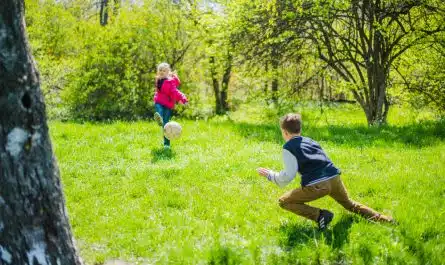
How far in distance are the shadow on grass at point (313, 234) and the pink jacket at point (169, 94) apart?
5.46m

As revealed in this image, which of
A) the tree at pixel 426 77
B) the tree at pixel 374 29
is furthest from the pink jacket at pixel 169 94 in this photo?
the tree at pixel 426 77

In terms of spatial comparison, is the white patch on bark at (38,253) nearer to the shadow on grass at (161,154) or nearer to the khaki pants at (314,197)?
the khaki pants at (314,197)

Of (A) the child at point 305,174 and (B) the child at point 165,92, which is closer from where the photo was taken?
(A) the child at point 305,174

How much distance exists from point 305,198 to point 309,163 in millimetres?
417

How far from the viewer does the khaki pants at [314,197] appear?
548 centimetres

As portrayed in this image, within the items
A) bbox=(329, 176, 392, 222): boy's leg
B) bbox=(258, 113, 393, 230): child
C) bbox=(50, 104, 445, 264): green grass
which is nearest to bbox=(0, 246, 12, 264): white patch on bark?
bbox=(50, 104, 445, 264): green grass

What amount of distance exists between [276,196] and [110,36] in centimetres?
1019

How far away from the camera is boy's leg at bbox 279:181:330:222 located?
215 inches

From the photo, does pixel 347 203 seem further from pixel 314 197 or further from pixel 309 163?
pixel 309 163

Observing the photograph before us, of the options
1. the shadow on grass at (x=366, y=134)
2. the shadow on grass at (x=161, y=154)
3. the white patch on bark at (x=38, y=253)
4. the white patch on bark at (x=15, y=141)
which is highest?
the white patch on bark at (x=15, y=141)

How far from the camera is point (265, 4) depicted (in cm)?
1320

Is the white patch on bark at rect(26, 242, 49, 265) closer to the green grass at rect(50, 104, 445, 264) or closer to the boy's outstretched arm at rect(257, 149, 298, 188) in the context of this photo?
the green grass at rect(50, 104, 445, 264)

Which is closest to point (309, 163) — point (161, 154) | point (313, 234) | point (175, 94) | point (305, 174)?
point (305, 174)

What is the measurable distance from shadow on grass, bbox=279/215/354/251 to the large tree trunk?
2580 millimetres
